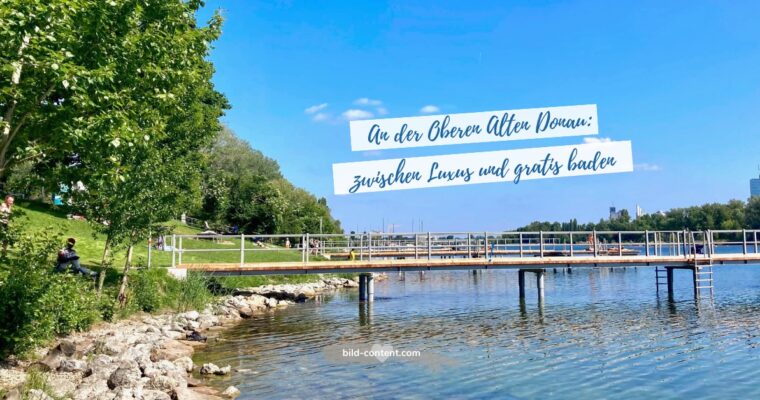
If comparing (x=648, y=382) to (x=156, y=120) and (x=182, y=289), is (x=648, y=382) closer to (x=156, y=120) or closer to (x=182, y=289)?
(x=156, y=120)

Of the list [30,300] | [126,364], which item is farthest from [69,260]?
[126,364]

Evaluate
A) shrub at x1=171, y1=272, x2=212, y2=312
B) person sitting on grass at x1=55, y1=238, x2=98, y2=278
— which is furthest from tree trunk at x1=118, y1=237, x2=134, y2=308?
shrub at x1=171, y1=272, x2=212, y2=312

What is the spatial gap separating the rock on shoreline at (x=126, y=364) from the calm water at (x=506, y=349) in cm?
100

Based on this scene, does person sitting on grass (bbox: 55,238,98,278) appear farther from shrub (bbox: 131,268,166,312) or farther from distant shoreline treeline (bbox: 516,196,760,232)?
distant shoreline treeline (bbox: 516,196,760,232)

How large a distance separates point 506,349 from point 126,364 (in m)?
10.0

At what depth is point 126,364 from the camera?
11.7 meters

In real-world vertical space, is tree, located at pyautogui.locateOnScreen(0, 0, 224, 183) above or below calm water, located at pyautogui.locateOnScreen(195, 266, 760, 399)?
above

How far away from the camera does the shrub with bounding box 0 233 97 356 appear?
11133 mm

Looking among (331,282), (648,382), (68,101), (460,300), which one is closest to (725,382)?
(648,382)

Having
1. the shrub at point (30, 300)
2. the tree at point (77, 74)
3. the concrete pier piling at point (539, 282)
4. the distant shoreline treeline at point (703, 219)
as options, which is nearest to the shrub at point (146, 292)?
the shrub at point (30, 300)

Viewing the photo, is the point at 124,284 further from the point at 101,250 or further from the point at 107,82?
the point at 107,82

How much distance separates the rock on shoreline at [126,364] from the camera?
33.1 feet

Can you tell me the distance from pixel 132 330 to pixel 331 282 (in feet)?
74.3

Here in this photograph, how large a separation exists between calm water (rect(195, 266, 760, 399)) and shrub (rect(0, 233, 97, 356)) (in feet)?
12.2
